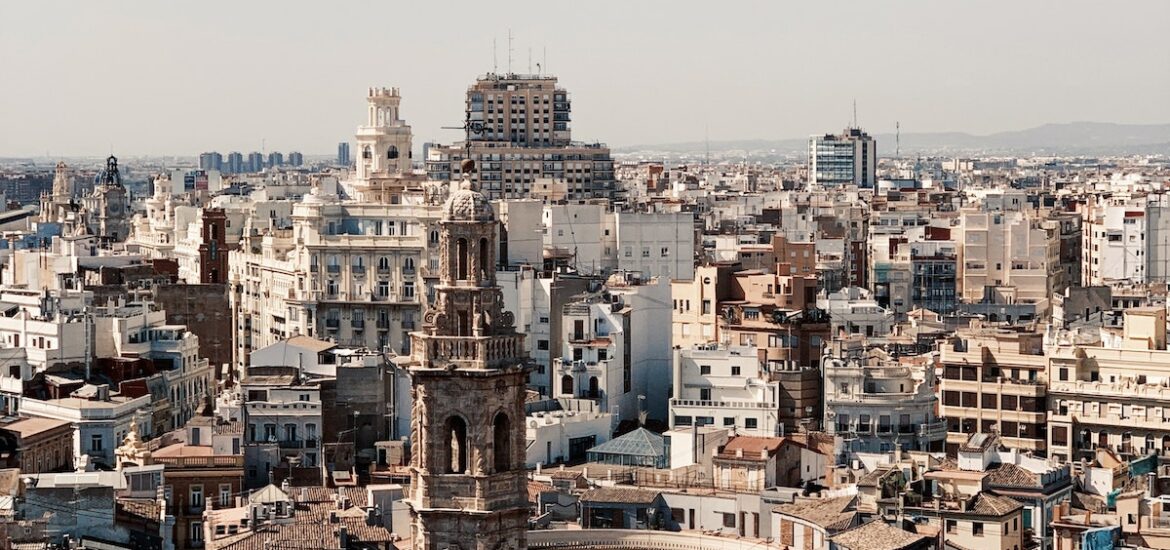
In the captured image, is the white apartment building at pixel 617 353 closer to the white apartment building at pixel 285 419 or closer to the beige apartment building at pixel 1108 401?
the white apartment building at pixel 285 419

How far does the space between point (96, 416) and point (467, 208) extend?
2705 centimetres

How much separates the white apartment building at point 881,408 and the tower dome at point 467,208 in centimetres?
2639

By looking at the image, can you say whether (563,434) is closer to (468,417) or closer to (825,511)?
(825,511)

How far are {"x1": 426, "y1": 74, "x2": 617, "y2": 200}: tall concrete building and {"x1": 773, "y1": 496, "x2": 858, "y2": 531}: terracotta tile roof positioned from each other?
105690mm

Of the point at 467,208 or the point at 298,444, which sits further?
the point at 298,444

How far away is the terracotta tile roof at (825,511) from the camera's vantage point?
5012 cm

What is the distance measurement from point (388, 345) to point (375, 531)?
33.1m

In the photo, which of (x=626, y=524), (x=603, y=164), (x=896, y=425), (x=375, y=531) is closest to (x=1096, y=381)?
(x=896, y=425)

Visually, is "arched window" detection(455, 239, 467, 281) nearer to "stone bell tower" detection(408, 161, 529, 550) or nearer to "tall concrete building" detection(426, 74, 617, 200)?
"stone bell tower" detection(408, 161, 529, 550)

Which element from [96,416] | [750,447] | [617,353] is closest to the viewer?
[750,447]

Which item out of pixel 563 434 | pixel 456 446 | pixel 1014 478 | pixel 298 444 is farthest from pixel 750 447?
pixel 456 446

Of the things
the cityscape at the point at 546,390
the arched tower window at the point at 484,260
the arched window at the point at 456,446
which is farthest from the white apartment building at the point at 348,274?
the arched window at the point at 456,446

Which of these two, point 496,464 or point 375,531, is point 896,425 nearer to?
point 375,531

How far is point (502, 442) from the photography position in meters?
37.7
